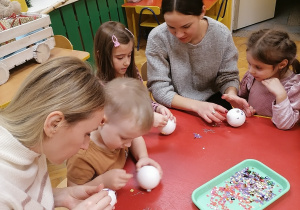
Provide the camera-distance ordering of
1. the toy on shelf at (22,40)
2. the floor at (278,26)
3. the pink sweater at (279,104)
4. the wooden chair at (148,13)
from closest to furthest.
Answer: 1. the pink sweater at (279,104)
2. the toy on shelf at (22,40)
3. the wooden chair at (148,13)
4. the floor at (278,26)

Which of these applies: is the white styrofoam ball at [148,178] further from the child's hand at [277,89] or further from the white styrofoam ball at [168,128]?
the child's hand at [277,89]

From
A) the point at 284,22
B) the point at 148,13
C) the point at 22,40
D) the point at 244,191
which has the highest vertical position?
the point at 22,40

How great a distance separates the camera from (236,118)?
1.10 meters

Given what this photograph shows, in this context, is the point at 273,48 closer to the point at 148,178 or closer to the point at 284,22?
the point at 148,178

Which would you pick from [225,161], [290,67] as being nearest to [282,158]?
[225,161]

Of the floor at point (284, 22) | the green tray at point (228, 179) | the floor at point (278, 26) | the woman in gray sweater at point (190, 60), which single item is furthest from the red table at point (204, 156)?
the floor at point (284, 22)

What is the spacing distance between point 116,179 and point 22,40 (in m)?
1.10

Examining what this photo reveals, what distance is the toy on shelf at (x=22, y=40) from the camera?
1510 mm

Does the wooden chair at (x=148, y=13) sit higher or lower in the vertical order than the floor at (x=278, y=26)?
higher

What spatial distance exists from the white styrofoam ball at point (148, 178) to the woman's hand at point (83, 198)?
13cm

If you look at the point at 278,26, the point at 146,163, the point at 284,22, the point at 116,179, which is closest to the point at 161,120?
the point at 146,163

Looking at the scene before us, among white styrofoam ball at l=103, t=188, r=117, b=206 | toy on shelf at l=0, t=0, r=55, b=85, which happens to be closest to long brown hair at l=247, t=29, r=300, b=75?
white styrofoam ball at l=103, t=188, r=117, b=206

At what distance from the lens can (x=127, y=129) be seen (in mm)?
884

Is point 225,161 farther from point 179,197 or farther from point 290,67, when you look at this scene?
point 290,67
